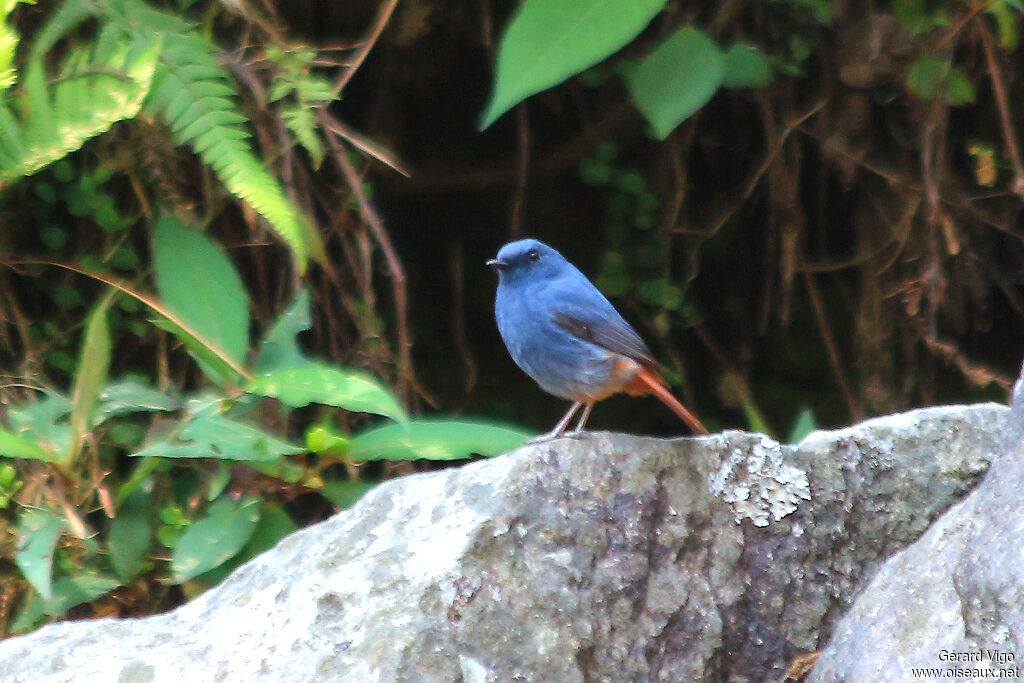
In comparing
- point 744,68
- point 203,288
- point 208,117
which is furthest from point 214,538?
point 744,68

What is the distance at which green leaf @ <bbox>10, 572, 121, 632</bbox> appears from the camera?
2.89 metres

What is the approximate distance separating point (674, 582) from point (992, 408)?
90cm

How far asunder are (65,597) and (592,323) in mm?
1611

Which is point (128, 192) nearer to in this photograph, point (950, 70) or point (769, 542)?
point (769, 542)

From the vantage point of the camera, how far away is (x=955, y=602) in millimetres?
1913

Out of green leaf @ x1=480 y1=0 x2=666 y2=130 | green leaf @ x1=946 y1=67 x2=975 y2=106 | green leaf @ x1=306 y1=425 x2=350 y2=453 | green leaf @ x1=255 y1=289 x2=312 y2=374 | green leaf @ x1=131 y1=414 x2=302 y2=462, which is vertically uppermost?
green leaf @ x1=480 y1=0 x2=666 y2=130

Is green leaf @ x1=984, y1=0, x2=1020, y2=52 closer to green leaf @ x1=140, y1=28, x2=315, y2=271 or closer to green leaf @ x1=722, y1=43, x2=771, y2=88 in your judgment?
green leaf @ x1=722, y1=43, x2=771, y2=88

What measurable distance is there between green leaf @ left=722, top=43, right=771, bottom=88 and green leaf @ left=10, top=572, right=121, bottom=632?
91.9 inches

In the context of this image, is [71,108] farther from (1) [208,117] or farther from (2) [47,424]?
(2) [47,424]

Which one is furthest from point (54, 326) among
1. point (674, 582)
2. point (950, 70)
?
point (950, 70)

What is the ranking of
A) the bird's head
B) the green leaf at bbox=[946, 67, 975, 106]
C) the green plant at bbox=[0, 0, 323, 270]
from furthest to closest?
the green leaf at bbox=[946, 67, 975, 106] < the bird's head < the green plant at bbox=[0, 0, 323, 270]

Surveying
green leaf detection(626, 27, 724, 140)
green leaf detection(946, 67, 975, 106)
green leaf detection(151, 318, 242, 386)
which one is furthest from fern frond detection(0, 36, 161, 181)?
green leaf detection(946, 67, 975, 106)

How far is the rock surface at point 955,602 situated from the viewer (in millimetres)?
1775

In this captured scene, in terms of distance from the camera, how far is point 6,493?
307 cm
